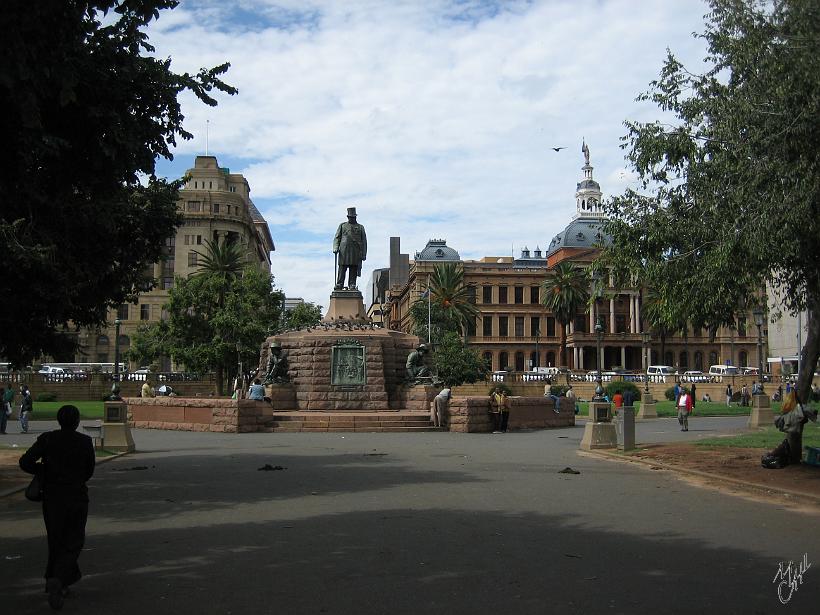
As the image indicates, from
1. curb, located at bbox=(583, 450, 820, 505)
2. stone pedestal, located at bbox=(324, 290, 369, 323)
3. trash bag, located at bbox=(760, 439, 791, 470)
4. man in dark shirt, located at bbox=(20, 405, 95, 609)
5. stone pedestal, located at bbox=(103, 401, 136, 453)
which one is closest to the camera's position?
man in dark shirt, located at bbox=(20, 405, 95, 609)

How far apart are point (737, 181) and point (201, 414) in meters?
18.5

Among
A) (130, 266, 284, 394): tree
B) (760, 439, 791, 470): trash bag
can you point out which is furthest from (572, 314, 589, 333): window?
(760, 439, 791, 470): trash bag

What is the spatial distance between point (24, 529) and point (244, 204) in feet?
295

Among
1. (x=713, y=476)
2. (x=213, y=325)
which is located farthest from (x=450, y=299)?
(x=713, y=476)

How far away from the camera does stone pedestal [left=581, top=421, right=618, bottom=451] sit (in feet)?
64.5

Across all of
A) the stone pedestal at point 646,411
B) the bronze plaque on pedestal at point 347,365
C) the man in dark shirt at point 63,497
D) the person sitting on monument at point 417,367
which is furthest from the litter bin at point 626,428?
the stone pedestal at point 646,411

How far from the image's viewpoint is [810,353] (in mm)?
14727

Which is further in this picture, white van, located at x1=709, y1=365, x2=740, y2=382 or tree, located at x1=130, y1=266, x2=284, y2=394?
white van, located at x1=709, y1=365, x2=740, y2=382

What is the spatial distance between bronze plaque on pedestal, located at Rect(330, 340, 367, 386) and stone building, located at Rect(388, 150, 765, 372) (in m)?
67.7

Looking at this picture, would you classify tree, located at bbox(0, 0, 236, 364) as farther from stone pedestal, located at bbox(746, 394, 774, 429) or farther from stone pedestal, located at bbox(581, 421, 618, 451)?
stone pedestal, located at bbox(746, 394, 774, 429)

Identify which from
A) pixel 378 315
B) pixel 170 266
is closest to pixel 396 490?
pixel 170 266

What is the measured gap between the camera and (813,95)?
11727mm

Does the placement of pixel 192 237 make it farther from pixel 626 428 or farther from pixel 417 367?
pixel 626 428

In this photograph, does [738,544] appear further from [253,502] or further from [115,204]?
[115,204]
